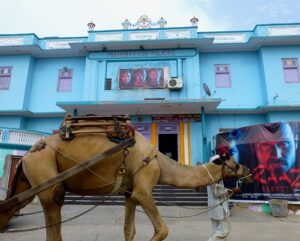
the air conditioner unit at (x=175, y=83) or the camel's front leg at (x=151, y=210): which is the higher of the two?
the air conditioner unit at (x=175, y=83)

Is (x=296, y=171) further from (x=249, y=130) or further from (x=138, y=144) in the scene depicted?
(x=138, y=144)

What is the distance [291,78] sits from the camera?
15961 mm

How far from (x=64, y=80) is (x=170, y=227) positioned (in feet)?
43.2

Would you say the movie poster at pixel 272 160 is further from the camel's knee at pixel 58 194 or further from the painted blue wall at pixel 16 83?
the painted blue wall at pixel 16 83

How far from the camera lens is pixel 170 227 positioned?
298 inches

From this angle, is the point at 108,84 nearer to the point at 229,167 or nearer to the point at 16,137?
the point at 16,137

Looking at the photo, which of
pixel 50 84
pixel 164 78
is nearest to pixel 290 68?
A: pixel 164 78

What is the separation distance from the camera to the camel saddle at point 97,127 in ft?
12.9

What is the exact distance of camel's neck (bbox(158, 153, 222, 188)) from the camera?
4.32 m

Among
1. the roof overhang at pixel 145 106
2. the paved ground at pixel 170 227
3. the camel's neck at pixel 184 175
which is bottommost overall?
the paved ground at pixel 170 227

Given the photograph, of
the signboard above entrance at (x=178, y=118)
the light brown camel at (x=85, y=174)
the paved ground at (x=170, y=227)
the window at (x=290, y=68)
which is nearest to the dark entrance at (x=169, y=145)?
the signboard above entrance at (x=178, y=118)

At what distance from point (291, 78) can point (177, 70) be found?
6.85 m

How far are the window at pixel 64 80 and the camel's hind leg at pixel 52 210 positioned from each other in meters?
14.6

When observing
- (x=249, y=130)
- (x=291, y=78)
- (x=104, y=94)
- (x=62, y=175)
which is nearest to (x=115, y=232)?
(x=62, y=175)
